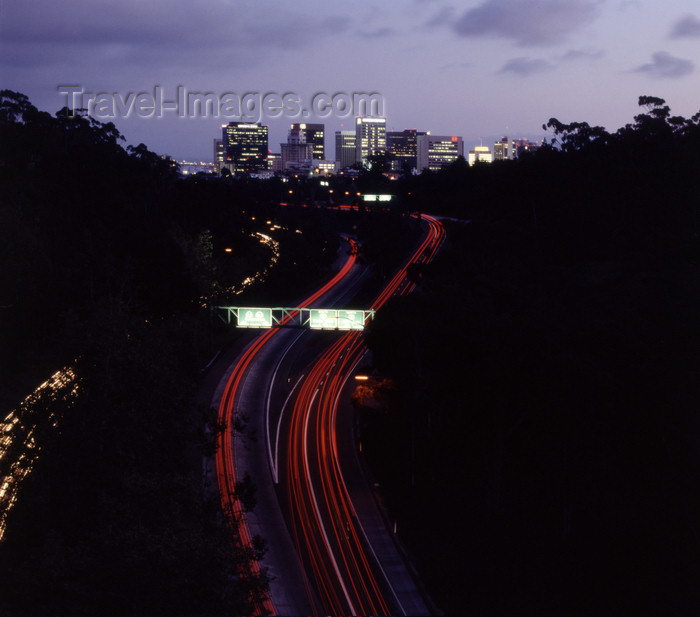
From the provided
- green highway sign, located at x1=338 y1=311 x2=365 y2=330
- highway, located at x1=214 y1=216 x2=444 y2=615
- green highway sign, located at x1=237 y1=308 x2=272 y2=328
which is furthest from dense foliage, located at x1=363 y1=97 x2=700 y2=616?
green highway sign, located at x1=237 y1=308 x2=272 y2=328

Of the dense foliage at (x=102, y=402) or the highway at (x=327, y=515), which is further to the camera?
the highway at (x=327, y=515)

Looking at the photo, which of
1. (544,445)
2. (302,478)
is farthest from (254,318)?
(544,445)

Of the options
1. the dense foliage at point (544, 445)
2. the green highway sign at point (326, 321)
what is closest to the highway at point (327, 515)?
the dense foliage at point (544, 445)

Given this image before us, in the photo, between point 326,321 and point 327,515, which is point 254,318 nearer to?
point 326,321

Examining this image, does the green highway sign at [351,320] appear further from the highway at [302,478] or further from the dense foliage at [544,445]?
the highway at [302,478]

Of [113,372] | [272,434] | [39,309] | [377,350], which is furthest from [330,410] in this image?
[113,372]

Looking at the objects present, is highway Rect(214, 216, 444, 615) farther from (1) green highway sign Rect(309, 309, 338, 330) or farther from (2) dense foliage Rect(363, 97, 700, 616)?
(1) green highway sign Rect(309, 309, 338, 330)

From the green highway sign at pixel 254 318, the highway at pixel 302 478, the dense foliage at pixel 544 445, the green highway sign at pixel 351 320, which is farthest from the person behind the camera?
the green highway sign at pixel 254 318
